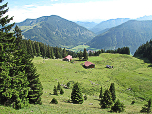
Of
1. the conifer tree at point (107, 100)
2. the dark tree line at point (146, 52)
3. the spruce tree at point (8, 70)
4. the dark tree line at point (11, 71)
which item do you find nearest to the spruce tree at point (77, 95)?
the conifer tree at point (107, 100)

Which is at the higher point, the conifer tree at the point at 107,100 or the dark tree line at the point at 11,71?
the dark tree line at the point at 11,71

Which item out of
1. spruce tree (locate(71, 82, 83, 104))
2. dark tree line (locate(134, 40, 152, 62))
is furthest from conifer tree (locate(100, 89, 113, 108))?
dark tree line (locate(134, 40, 152, 62))

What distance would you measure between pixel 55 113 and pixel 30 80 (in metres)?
8.80

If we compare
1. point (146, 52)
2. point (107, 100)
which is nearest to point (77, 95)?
point (107, 100)

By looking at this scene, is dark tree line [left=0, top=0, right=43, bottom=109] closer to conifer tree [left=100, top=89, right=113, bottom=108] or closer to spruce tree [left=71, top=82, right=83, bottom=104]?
spruce tree [left=71, top=82, right=83, bottom=104]

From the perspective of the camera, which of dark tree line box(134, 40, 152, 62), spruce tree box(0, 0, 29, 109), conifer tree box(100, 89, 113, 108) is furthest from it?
dark tree line box(134, 40, 152, 62)

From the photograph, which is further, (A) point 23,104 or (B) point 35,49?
(B) point 35,49

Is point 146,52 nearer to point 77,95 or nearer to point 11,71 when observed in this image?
point 77,95

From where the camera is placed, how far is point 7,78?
1608cm

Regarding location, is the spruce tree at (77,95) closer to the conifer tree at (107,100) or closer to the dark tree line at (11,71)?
the conifer tree at (107,100)

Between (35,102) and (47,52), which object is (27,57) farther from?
(47,52)

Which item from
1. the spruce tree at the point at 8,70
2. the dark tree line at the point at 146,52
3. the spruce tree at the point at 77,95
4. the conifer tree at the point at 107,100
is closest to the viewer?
the spruce tree at the point at 8,70

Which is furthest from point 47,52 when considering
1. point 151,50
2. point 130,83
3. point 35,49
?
point 151,50

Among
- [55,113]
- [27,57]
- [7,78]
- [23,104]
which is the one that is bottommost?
[55,113]
